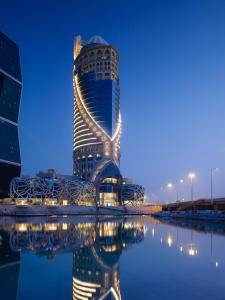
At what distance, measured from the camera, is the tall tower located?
157125 millimetres

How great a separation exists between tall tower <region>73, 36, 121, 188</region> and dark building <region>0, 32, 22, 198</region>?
4439 cm

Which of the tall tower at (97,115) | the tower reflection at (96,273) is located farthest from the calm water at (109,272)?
the tall tower at (97,115)

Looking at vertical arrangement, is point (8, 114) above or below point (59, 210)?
above

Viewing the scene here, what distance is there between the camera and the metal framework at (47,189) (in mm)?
110125

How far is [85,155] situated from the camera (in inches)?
6378

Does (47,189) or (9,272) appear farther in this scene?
(47,189)

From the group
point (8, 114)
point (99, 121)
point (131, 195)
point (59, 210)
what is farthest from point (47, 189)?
point (99, 121)

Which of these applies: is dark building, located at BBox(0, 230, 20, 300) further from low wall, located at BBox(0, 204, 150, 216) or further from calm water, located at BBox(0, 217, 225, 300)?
low wall, located at BBox(0, 204, 150, 216)

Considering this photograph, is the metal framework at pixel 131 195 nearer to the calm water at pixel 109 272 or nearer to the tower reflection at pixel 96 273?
the calm water at pixel 109 272

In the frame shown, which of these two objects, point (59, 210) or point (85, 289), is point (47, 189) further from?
point (85, 289)

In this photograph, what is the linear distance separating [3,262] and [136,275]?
7.57 m

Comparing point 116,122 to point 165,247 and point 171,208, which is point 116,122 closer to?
point 171,208

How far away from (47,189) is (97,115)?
58869 mm

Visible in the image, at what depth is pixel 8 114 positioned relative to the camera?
110 meters
